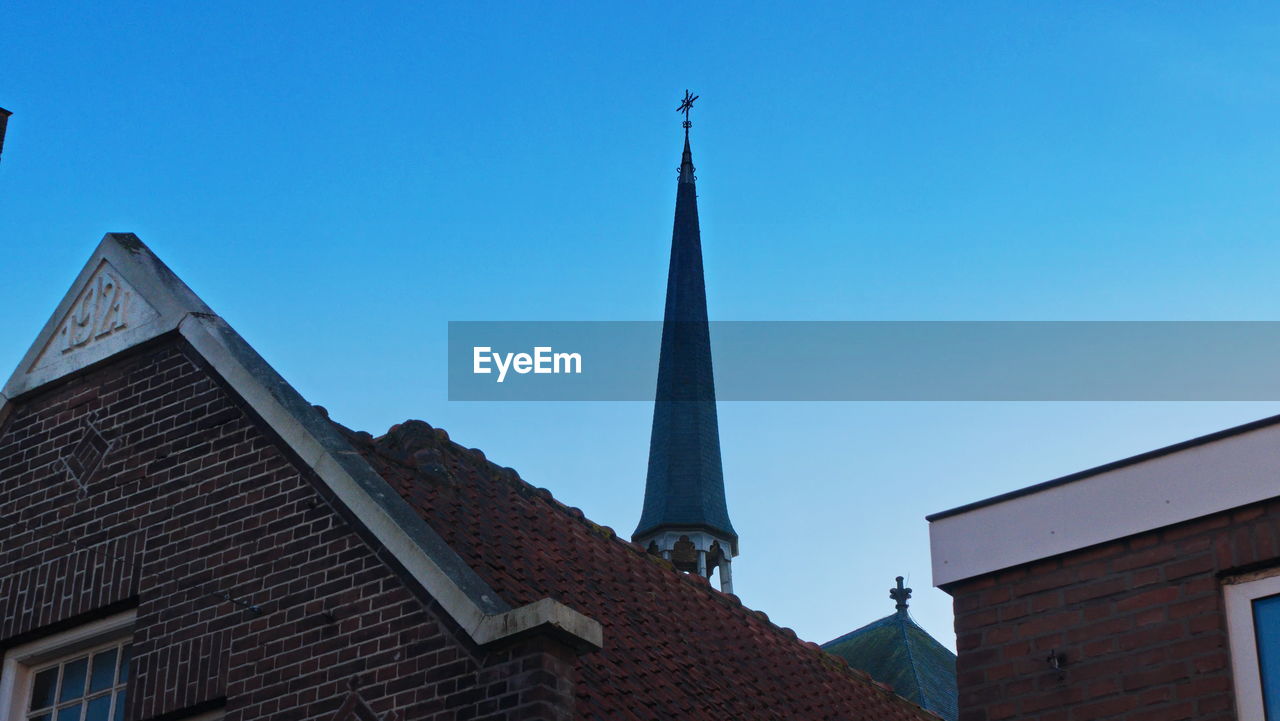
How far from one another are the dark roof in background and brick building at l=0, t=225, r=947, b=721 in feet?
39.8

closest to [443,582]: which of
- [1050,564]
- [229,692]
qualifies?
[229,692]

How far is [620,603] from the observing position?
12867mm

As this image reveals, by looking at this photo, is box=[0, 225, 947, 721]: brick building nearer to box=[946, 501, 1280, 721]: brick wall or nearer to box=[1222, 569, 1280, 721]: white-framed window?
box=[946, 501, 1280, 721]: brick wall

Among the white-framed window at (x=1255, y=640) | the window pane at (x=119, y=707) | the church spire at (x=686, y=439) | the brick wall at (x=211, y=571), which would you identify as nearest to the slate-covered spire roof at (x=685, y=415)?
the church spire at (x=686, y=439)

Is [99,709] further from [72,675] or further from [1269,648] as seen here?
[1269,648]

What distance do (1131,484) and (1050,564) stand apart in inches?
27.6

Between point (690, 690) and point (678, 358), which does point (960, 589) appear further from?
point (678, 358)

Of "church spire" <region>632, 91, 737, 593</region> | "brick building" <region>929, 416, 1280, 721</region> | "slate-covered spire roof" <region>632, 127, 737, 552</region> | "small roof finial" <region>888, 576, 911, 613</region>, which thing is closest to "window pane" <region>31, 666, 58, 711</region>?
"brick building" <region>929, 416, 1280, 721</region>

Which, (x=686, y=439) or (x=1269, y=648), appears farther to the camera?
(x=686, y=439)

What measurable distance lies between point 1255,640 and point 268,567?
5.94m

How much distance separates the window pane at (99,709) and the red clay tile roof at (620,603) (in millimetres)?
2387

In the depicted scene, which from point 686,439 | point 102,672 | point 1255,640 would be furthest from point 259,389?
point 686,439

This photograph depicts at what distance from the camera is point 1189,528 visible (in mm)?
9734

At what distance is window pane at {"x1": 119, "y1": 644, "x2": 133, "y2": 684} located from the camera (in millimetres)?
11289
